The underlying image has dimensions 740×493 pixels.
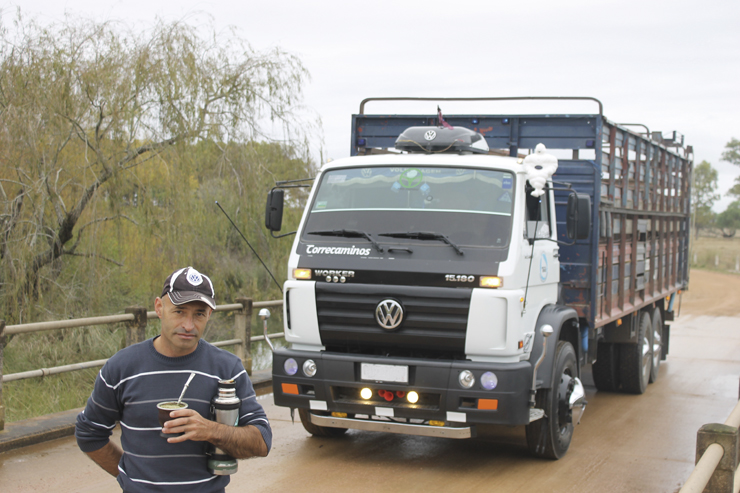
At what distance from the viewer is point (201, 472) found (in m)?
2.84

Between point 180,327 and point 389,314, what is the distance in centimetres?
328

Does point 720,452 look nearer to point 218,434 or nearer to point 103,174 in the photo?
point 218,434

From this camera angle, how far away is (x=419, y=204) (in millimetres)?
6504

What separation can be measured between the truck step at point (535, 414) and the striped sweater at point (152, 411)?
3.57m

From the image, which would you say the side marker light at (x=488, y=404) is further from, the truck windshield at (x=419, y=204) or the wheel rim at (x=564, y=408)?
the truck windshield at (x=419, y=204)

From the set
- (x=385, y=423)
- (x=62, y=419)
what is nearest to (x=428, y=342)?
(x=385, y=423)

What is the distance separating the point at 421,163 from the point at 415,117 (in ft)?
6.40

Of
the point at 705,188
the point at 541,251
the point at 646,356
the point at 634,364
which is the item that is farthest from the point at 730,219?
the point at 541,251

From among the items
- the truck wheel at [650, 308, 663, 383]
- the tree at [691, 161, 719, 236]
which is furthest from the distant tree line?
the truck wheel at [650, 308, 663, 383]

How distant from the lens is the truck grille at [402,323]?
5.93 m

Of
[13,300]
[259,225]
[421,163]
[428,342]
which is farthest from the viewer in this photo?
[259,225]

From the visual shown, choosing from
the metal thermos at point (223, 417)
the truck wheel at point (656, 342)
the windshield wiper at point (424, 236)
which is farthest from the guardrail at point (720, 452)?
the truck wheel at point (656, 342)

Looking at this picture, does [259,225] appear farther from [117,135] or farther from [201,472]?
[201,472]

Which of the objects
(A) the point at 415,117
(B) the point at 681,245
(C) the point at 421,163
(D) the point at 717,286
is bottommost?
(D) the point at 717,286
